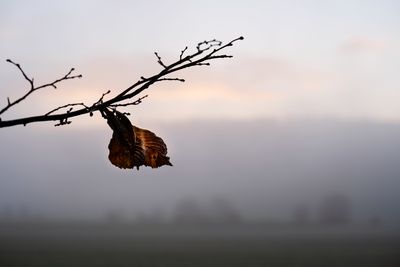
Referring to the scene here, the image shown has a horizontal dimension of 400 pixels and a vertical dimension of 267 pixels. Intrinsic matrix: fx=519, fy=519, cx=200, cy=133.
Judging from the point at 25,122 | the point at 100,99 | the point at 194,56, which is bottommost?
the point at 25,122

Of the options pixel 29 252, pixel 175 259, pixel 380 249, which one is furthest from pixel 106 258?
pixel 380 249

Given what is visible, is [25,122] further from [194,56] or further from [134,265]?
[134,265]

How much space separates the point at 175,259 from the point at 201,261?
14.5 ft

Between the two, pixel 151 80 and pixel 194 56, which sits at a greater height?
pixel 194 56

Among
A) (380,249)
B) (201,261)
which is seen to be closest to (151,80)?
(201,261)

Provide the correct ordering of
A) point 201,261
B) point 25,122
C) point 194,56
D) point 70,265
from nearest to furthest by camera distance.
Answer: point 25,122 < point 194,56 < point 70,265 < point 201,261

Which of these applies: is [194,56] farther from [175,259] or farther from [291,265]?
[175,259]

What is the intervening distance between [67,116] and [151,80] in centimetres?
28

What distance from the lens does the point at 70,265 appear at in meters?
73.0

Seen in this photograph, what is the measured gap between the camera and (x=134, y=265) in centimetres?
7562

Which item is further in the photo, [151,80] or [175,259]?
[175,259]

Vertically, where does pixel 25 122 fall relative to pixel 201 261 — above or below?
below

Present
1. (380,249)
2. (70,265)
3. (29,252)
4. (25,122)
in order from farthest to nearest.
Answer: (380,249), (29,252), (70,265), (25,122)

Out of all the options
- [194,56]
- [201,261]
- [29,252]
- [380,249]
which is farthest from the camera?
[380,249]
